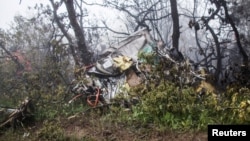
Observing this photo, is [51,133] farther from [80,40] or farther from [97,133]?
[80,40]

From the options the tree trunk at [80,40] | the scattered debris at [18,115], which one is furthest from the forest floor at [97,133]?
the tree trunk at [80,40]

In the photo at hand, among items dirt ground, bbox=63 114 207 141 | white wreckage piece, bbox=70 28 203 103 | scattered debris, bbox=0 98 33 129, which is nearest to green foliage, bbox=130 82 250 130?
dirt ground, bbox=63 114 207 141

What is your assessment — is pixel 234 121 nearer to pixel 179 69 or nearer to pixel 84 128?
pixel 179 69

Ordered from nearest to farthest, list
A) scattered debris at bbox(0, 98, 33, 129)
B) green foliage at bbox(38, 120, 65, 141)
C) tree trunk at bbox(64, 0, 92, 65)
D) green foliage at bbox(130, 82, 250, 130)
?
green foliage at bbox(130, 82, 250, 130)
green foliage at bbox(38, 120, 65, 141)
scattered debris at bbox(0, 98, 33, 129)
tree trunk at bbox(64, 0, 92, 65)

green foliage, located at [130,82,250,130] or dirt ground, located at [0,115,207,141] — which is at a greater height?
green foliage, located at [130,82,250,130]

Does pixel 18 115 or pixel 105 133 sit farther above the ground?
pixel 18 115

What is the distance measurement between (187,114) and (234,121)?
2.75ft

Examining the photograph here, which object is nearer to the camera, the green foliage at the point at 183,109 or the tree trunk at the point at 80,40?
the green foliage at the point at 183,109

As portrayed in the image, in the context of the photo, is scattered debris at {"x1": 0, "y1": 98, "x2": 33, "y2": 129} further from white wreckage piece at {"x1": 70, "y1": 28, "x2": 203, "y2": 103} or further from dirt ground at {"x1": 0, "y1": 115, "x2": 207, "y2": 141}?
white wreckage piece at {"x1": 70, "y1": 28, "x2": 203, "y2": 103}

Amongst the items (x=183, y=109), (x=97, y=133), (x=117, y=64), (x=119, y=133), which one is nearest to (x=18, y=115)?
(x=97, y=133)

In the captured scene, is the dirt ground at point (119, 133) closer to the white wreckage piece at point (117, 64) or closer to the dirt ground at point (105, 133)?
the dirt ground at point (105, 133)

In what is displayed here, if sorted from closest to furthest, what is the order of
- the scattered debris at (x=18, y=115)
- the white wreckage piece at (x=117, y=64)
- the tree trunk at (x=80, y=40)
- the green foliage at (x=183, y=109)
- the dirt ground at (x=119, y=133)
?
the dirt ground at (x=119, y=133) → the green foliage at (x=183, y=109) → the scattered debris at (x=18, y=115) → the white wreckage piece at (x=117, y=64) → the tree trunk at (x=80, y=40)

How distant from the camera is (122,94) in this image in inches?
269

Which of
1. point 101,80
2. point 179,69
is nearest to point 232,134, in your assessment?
point 179,69
